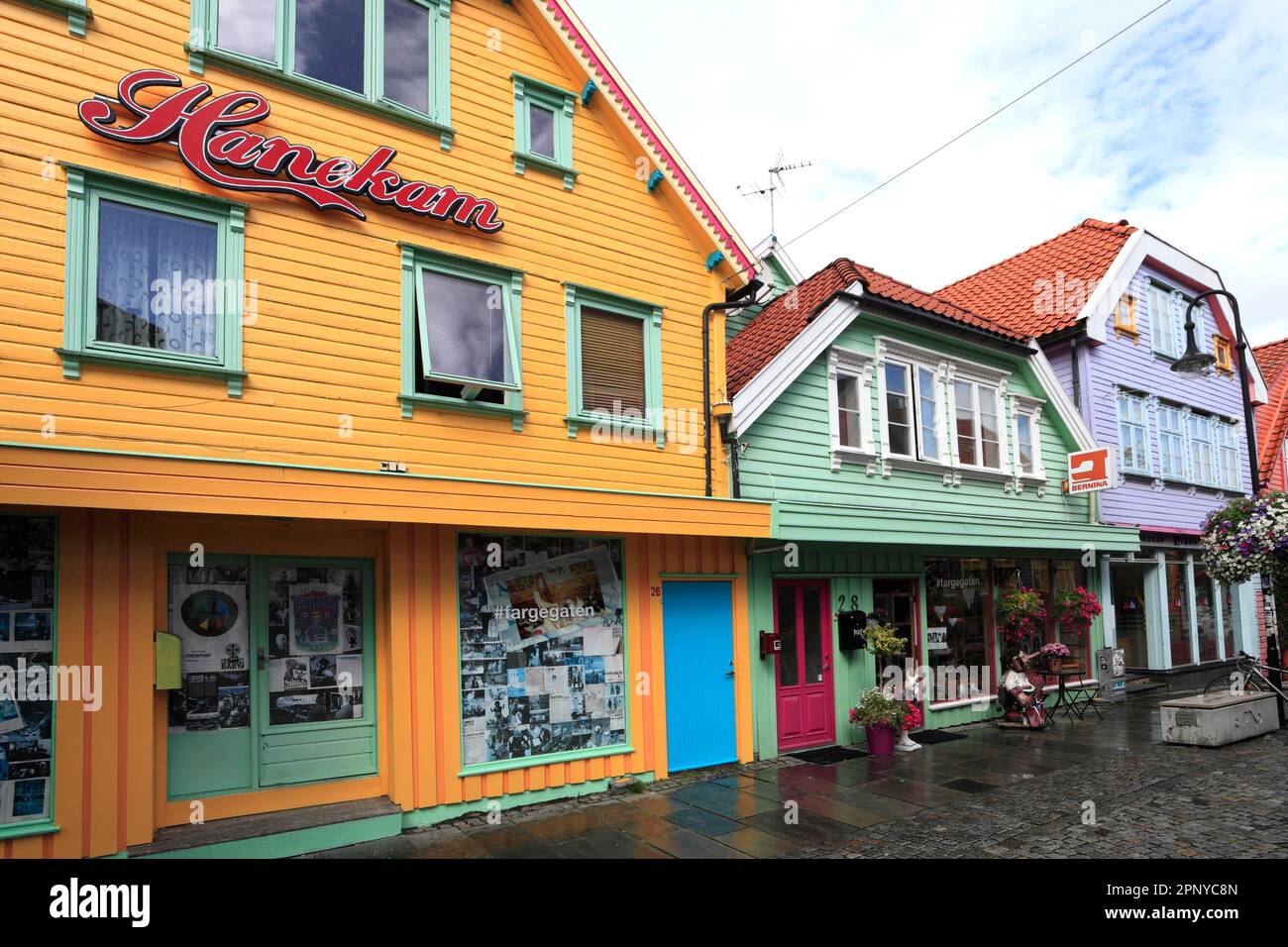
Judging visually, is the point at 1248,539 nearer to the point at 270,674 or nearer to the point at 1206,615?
the point at 1206,615

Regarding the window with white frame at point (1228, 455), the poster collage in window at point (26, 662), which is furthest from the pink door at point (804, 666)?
the window with white frame at point (1228, 455)

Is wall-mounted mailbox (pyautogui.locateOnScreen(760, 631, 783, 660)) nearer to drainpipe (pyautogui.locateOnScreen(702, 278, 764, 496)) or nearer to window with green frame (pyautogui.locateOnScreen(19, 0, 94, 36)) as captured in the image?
drainpipe (pyautogui.locateOnScreen(702, 278, 764, 496))

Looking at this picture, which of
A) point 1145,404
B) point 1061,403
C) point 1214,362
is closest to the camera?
point 1061,403

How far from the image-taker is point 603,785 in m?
9.48

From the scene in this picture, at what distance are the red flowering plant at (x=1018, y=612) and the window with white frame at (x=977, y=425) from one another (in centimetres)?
227

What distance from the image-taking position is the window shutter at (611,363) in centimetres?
1004

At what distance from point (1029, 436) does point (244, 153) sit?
13.9 metres

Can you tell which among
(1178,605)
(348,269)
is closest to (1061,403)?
(1178,605)

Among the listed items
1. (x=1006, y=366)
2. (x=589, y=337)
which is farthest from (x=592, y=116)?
(x=1006, y=366)

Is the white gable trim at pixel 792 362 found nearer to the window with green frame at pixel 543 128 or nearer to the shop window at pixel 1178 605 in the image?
the window with green frame at pixel 543 128

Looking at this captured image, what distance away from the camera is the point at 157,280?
7.30 metres

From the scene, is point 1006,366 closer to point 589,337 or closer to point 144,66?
point 589,337

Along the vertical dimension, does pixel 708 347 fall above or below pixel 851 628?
above

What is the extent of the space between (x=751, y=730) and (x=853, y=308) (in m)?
6.33
